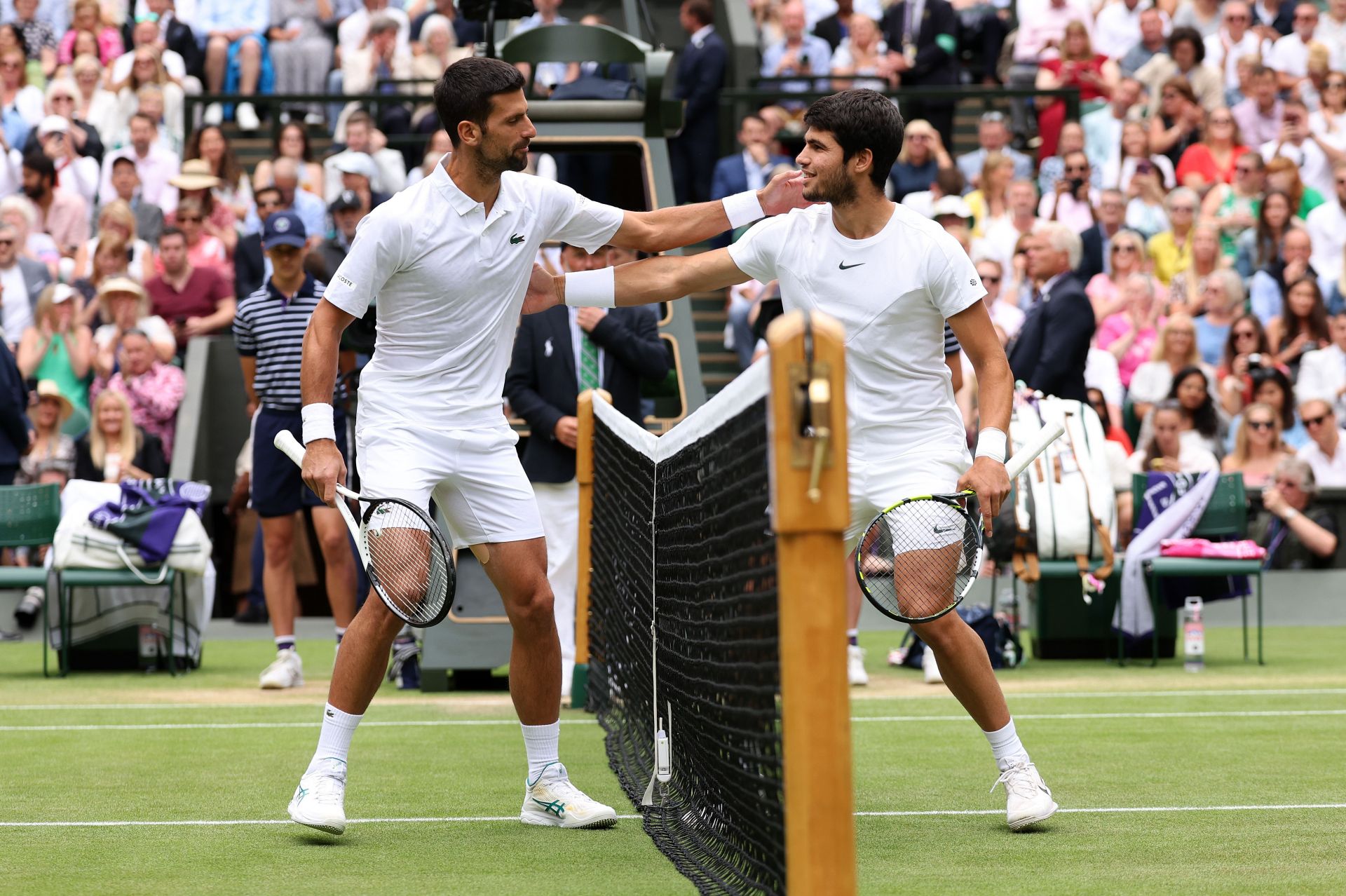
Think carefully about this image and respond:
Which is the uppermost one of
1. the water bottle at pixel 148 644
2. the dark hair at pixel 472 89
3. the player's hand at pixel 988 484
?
the dark hair at pixel 472 89

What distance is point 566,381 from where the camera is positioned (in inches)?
382

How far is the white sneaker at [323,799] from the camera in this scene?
5750 mm

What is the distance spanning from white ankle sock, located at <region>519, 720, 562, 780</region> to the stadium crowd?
606 cm

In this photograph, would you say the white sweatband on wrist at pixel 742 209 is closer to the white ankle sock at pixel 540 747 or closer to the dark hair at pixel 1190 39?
the white ankle sock at pixel 540 747

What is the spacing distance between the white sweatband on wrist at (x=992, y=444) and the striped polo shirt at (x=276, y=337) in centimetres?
520

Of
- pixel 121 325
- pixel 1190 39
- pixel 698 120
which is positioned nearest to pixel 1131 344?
pixel 1190 39

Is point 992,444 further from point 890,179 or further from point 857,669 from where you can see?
point 890,179

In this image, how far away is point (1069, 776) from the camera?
705cm

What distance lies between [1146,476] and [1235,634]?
225cm

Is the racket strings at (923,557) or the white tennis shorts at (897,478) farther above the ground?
the white tennis shorts at (897,478)

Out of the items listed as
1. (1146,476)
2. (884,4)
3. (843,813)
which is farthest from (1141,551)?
(884,4)

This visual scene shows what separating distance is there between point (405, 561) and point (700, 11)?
12940 mm

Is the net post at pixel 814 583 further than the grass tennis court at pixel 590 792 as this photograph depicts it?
No

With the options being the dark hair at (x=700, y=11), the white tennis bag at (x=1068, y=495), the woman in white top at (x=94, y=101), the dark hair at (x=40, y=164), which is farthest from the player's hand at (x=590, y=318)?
the woman in white top at (x=94, y=101)
